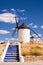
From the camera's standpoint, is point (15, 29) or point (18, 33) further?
point (15, 29)

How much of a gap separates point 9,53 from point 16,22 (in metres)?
27.8

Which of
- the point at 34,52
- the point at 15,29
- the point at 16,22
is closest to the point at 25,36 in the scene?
the point at 15,29

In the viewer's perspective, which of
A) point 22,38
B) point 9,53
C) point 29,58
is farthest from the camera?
point 22,38

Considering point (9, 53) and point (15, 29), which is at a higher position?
point (15, 29)

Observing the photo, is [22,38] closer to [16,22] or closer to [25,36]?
[25,36]

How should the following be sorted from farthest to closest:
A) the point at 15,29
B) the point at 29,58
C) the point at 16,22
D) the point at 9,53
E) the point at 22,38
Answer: the point at 16,22 → the point at 15,29 → the point at 22,38 → the point at 9,53 → the point at 29,58

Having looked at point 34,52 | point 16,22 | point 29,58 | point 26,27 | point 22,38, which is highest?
point 16,22

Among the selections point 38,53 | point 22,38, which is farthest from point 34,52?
point 22,38

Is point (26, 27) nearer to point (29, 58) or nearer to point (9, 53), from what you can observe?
point (9, 53)

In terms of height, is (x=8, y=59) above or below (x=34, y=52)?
below

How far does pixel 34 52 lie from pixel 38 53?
60 centimetres

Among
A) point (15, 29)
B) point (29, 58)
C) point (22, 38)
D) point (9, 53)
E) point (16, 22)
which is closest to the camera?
point (29, 58)

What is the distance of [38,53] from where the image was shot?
89.0 ft

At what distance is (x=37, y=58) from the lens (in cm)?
2303
